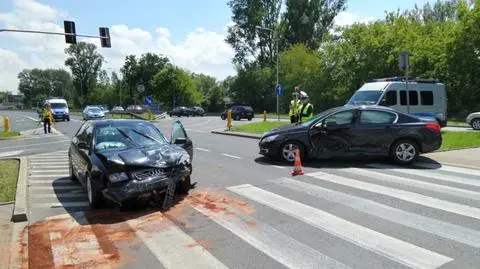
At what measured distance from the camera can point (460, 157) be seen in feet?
39.9

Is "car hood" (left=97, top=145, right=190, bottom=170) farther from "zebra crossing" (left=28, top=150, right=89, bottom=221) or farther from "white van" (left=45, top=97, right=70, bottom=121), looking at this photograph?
"white van" (left=45, top=97, right=70, bottom=121)

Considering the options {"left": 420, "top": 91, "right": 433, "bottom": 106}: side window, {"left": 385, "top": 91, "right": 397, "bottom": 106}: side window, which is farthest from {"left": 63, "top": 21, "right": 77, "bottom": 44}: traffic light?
{"left": 420, "top": 91, "right": 433, "bottom": 106}: side window

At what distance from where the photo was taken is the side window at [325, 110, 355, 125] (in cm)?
1175

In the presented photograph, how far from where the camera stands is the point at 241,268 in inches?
193

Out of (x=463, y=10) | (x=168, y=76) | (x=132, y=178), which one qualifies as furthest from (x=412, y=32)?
(x=168, y=76)

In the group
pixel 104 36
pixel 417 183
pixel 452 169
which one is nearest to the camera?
pixel 417 183

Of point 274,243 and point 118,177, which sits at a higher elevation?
point 118,177

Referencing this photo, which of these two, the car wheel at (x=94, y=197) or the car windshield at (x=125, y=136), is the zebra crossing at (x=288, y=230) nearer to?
the car wheel at (x=94, y=197)

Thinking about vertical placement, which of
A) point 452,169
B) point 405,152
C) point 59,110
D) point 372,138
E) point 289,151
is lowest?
point 452,169

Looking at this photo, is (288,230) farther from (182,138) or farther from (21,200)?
(21,200)

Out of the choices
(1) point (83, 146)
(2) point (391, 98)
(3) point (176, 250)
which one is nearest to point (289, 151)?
(1) point (83, 146)

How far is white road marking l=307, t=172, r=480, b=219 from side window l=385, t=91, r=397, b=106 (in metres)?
8.82

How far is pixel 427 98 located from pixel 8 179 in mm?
15427

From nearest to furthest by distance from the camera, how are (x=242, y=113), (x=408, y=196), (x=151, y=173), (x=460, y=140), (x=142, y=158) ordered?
(x=151, y=173) < (x=142, y=158) < (x=408, y=196) < (x=460, y=140) < (x=242, y=113)
